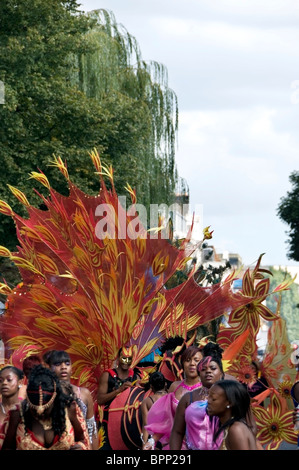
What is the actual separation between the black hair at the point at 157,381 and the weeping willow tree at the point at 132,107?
1523 cm

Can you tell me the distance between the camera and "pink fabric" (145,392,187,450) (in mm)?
8500

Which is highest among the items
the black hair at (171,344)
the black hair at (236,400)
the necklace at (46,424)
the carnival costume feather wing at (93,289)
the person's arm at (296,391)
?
the carnival costume feather wing at (93,289)

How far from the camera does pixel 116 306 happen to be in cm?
1165

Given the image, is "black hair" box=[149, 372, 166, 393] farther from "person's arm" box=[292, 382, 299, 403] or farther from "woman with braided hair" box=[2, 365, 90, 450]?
"woman with braided hair" box=[2, 365, 90, 450]

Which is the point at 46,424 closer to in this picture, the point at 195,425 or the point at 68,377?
the point at 195,425

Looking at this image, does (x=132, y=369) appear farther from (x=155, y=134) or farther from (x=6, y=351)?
(x=155, y=134)

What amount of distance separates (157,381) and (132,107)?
54.0 ft

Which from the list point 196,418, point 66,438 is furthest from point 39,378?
point 196,418

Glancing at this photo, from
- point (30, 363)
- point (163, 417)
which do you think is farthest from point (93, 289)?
point (163, 417)

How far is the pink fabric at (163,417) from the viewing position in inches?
335

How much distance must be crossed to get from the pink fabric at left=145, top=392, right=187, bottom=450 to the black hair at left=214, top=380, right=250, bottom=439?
238cm

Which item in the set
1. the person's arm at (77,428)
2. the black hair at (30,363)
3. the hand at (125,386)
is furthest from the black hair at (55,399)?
the hand at (125,386)

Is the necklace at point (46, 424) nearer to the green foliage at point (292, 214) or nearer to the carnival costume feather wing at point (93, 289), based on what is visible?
the carnival costume feather wing at point (93, 289)

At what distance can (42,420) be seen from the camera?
19.9ft
